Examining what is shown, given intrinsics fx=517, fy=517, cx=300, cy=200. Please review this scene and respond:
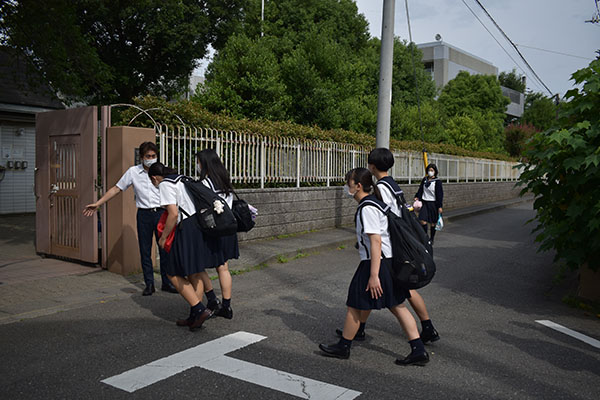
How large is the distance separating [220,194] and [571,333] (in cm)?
376

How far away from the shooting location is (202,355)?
4.25m

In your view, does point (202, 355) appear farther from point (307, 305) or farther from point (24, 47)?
point (24, 47)

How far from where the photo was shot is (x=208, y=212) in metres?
4.75

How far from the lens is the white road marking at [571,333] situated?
16.1ft

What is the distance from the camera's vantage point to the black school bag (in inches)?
187

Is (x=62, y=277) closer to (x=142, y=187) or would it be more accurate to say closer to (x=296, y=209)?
(x=142, y=187)

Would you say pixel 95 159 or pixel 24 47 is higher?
pixel 24 47

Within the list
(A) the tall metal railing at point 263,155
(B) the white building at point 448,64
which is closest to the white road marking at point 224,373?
(A) the tall metal railing at point 263,155

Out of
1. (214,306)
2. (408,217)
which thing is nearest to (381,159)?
(408,217)

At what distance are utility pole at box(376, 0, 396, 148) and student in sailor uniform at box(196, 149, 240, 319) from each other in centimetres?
694

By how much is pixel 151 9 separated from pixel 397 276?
2189cm

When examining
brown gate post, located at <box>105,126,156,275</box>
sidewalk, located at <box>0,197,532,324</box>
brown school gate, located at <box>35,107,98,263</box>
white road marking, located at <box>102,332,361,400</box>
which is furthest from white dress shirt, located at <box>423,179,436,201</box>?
white road marking, located at <box>102,332,361,400</box>

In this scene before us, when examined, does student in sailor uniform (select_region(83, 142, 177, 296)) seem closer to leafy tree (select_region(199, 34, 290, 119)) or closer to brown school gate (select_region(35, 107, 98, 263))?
brown school gate (select_region(35, 107, 98, 263))

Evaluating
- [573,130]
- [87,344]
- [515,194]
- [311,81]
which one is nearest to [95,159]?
[87,344]
